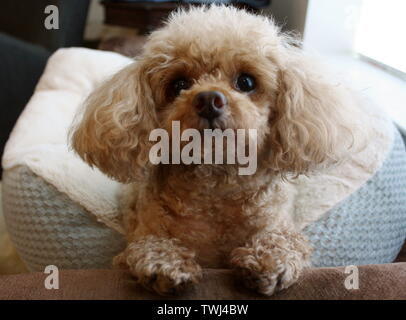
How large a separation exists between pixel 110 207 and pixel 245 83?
49 cm

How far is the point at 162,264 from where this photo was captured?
775mm

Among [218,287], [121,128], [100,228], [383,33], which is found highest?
[383,33]

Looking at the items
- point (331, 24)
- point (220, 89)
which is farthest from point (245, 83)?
point (331, 24)

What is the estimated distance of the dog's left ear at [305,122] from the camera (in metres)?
0.83

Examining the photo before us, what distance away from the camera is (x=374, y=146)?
3.77 ft

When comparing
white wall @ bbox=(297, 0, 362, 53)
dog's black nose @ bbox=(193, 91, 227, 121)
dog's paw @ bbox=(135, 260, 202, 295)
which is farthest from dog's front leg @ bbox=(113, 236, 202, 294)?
white wall @ bbox=(297, 0, 362, 53)

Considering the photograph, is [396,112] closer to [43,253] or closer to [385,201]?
[385,201]

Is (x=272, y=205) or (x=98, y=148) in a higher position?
(x=98, y=148)

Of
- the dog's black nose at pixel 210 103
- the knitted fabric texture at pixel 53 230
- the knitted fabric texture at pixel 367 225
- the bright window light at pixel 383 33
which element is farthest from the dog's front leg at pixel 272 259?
the bright window light at pixel 383 33

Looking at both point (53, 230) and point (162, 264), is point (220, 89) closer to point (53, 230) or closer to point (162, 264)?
point (162, 264)

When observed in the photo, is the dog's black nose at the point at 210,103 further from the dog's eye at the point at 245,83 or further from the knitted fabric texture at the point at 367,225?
the knitted fabric texture at the point at 367,225

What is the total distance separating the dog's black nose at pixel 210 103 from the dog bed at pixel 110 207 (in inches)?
16.0
